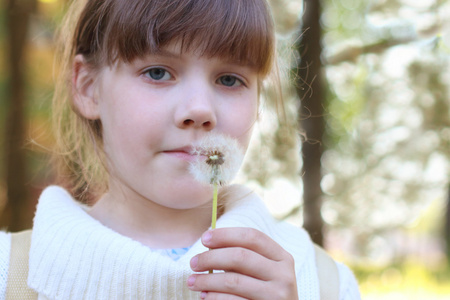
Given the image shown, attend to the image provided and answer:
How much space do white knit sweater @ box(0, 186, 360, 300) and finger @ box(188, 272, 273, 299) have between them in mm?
297

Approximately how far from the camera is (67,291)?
4.26 ft

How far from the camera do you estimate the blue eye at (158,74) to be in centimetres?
134

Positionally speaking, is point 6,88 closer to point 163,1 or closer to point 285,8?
point 285,8

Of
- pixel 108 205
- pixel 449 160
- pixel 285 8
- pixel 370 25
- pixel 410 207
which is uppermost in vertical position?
pixel 370 25

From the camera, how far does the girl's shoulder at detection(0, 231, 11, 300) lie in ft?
4.42

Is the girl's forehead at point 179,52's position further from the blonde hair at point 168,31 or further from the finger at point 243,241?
the finger at point 243,241

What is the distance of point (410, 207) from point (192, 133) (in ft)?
10.2

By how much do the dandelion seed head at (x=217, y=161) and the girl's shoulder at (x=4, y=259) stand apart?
2.23 ft

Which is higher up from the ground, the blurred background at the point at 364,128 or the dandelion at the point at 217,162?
the blurred background at the point at 364,128

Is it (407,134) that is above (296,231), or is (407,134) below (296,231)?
above

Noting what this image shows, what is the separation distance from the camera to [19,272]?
1377mm

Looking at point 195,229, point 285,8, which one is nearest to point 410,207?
point 285,8

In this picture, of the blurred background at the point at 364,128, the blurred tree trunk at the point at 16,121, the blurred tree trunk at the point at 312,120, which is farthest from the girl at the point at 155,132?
the blurred tree trunk at the point at 16,121

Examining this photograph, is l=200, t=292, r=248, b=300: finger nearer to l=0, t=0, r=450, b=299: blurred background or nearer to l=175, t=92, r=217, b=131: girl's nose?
l=175, t=92, r=217, b=131: girl's nose
